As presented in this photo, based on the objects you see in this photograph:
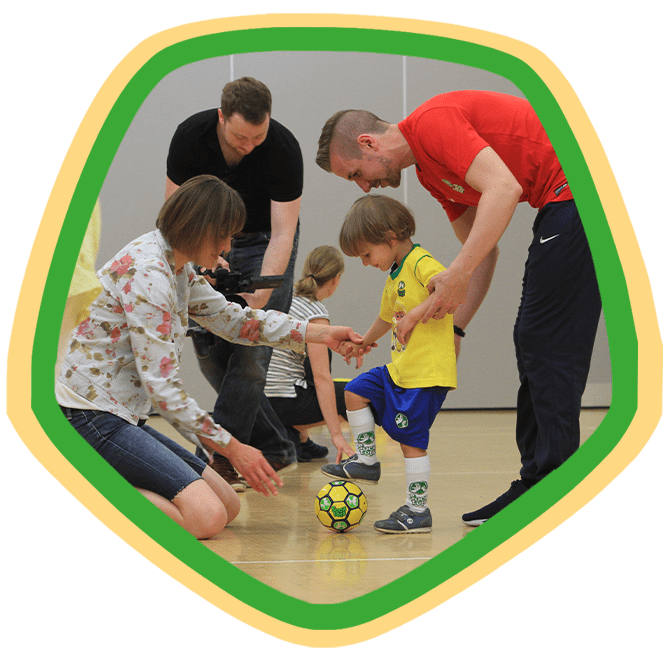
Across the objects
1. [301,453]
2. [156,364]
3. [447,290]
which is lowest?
[301,453]

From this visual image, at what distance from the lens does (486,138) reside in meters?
0.76

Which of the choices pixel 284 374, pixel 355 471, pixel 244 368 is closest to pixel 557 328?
pixel 355 471

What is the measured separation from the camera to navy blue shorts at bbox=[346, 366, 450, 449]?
88 cm

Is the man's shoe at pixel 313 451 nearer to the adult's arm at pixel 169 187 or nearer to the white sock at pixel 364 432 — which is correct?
the white sock at pixel 364 432

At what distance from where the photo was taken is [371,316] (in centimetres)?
106

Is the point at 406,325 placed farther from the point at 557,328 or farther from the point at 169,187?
the point at 169,187

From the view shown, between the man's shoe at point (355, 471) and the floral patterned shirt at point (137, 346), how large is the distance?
219 mm

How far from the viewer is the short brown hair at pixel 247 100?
77 centimetres

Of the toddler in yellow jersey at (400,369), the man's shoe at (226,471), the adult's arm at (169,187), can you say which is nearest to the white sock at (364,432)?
the toddler in yellow jersey at (400,369)

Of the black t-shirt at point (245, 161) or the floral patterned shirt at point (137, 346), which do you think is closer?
the floral patterned shirt at point (137, 346)

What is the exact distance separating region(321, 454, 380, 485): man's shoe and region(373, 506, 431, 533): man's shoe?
0.07m

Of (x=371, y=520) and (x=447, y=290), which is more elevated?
(x=447, y=290)

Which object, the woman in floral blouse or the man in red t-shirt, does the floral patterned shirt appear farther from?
the man in red t-shirt

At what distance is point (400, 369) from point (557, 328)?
0.71 ft
